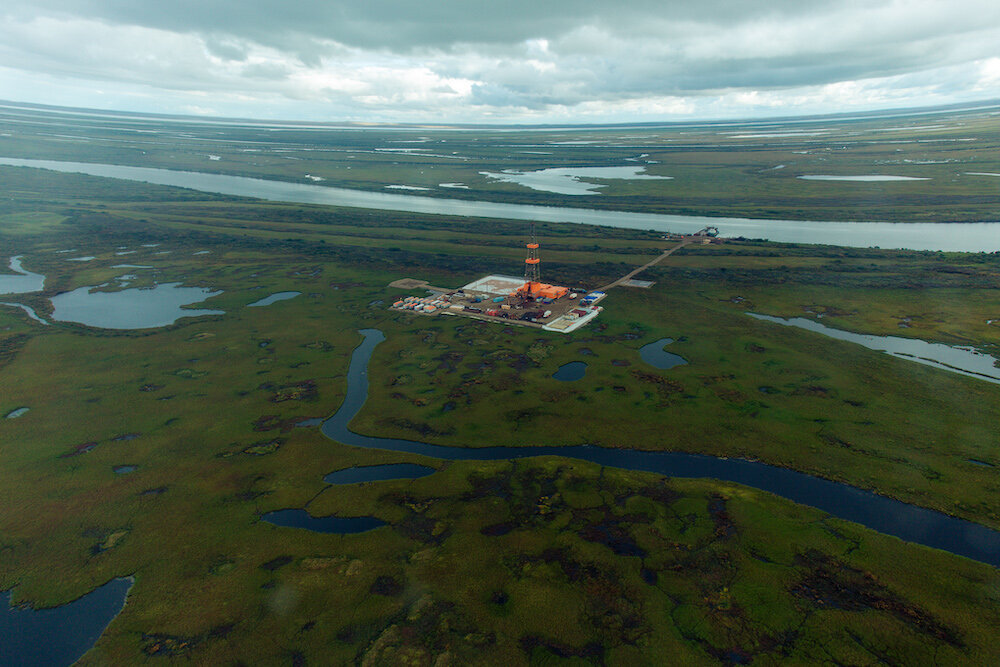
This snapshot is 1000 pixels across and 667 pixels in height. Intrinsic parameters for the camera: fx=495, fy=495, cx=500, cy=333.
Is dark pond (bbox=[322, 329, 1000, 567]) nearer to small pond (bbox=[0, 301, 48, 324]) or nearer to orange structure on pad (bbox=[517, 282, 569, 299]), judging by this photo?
orange structure on pad (bbox=[517, 282, 569, 299])

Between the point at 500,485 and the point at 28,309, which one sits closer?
the point at 500,485

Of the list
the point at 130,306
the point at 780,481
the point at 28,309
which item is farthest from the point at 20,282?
the point at 780,481

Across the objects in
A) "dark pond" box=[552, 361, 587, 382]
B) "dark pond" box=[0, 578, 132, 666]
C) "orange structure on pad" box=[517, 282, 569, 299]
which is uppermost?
"orange structure on pad" box=[517, 282, 569, 299]

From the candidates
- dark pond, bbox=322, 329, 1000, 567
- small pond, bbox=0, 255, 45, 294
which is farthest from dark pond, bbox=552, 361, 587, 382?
small pond, bbox=0, 255, 45, 294

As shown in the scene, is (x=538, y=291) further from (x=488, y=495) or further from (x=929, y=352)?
(x=929, y=352)

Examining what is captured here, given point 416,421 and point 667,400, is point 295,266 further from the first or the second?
point 667,400

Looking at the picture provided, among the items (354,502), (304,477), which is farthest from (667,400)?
(304,477)

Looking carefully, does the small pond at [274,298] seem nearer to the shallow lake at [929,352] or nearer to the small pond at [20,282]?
the small pond at [20,282]

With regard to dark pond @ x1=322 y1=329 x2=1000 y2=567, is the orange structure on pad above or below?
above
